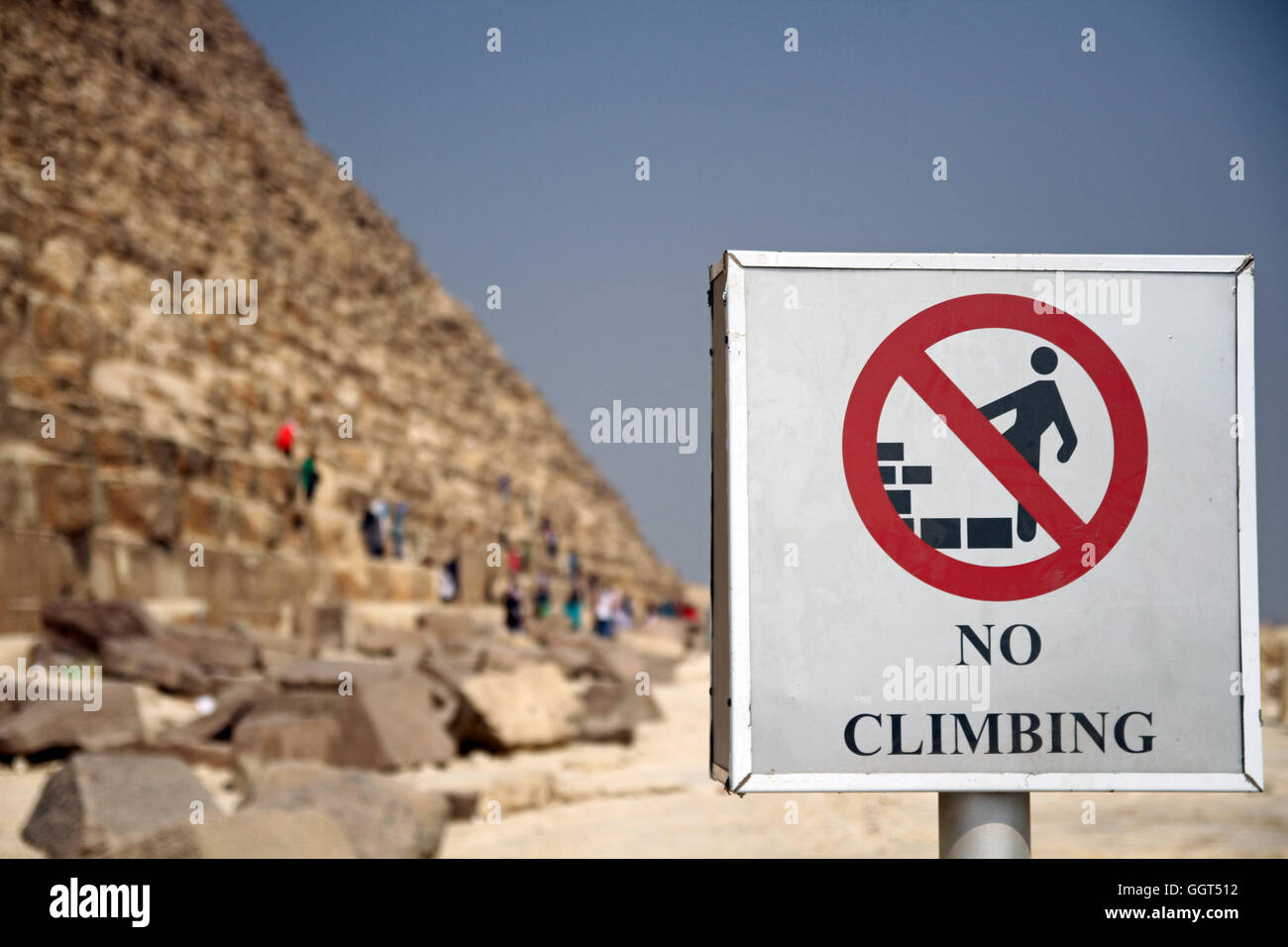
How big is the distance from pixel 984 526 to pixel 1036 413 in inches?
6.4

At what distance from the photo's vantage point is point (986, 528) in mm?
1631

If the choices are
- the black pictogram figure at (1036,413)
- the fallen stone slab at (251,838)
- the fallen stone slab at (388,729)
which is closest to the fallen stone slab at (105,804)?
the fallen stone slab at (251,838)

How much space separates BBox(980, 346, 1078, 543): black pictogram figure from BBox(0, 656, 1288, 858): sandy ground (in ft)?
9.91

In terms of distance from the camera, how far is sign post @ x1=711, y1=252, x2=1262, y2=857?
163cm

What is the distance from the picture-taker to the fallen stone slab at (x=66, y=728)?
5.93 meters

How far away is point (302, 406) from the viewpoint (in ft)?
98.6

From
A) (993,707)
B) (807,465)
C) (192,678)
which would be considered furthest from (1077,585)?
(192,678)

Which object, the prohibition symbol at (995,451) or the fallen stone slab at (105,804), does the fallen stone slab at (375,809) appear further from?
the prohibition symbol at (995,451)

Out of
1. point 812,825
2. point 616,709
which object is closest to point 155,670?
point 616,709

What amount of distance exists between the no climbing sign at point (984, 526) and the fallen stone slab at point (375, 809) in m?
2.53

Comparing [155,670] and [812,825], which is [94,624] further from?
[812,825]
